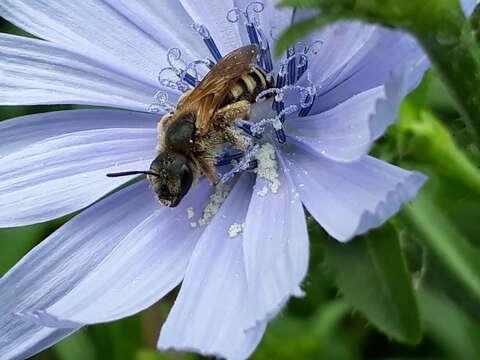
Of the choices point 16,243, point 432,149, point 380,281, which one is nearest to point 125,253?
point 380,281

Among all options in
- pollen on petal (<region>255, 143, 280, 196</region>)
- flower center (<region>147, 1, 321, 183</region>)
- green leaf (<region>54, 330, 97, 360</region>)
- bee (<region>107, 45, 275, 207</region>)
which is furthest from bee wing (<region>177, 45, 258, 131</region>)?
green leaf (<region>54, 330, 97, 360</region>)

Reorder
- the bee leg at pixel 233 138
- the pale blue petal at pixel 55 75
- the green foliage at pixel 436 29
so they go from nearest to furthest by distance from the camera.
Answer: the green foliage at pixel 436 29
the bee leg at pixel 233 138
the pale blue petal at pixel 55 75

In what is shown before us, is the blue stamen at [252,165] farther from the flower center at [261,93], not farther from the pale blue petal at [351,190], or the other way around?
the pale blue petal at [351,190]

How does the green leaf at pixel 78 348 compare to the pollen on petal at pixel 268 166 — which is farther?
the green leaf at pixel 78 348

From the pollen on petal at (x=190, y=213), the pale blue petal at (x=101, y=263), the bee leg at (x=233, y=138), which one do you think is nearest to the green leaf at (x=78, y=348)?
the pale blue petal at (x=101, y=263)

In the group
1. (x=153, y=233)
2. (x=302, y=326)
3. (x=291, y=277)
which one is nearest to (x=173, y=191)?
(x=153, y=233)

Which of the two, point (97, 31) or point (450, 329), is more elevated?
point (97, 31)

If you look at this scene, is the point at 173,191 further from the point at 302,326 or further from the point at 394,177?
the point at 302,326

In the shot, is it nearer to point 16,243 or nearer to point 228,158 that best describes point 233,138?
point 228,158

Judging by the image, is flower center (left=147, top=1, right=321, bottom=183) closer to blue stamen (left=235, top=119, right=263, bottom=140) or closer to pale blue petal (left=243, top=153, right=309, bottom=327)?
blue stamen (left=235, top=119, right=263, bottom=140)
